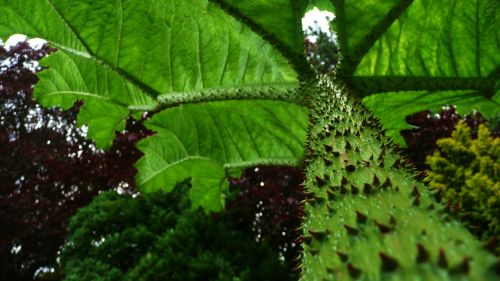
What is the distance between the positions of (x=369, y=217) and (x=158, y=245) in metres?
7.98

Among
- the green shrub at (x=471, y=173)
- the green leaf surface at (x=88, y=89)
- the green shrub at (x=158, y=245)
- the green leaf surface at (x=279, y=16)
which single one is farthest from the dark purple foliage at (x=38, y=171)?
the green leaf surface at (x=279, y=16)

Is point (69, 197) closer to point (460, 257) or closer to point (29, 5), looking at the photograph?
point (29, 5)

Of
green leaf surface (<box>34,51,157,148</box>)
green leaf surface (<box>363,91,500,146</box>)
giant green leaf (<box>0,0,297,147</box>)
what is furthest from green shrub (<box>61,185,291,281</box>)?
giant green leaf (<box>0,0,297,147</box>)

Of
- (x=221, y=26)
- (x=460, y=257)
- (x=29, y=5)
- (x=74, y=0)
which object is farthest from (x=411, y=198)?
(x=29, y=5)

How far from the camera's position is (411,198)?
1.13 m

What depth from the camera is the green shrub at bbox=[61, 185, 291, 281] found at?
8.41 m

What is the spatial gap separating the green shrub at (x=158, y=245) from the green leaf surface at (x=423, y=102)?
5.72m

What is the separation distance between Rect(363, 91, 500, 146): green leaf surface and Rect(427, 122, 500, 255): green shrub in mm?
6098

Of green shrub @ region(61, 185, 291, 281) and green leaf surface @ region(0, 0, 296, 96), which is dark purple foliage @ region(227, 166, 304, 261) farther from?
green leaf surface @ region(0, 0, 296, 96)

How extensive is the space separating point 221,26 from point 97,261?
7899 mm

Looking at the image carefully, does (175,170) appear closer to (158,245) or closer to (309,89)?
(309,89)

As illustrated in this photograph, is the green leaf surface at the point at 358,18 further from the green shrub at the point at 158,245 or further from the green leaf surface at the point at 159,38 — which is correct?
the green shrub at the point at 158,245

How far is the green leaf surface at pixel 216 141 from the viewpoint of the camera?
9.56 ft

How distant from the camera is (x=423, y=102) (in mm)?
2750
